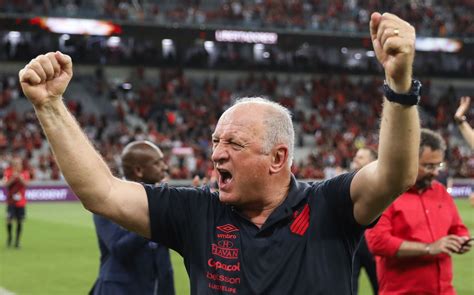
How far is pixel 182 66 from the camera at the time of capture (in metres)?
47.1

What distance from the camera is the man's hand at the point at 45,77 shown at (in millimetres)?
3139

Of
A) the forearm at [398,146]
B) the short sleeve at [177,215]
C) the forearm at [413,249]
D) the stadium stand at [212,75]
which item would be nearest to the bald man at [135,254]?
the forearm at [413,249]

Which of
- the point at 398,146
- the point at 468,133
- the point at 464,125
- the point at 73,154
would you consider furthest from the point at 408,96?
the point at 464,125

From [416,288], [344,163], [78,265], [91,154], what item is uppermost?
[91,154]

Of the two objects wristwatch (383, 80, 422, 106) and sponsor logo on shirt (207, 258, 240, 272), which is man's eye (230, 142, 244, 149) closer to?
sponsor logo on shirt (207, 258, 240, 272)

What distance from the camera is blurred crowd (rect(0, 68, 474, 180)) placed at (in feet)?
117

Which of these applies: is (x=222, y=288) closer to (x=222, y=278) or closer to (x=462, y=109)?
(x=222, y=278)

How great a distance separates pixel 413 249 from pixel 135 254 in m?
1.73

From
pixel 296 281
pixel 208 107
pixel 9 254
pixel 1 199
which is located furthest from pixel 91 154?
pixel 208 107

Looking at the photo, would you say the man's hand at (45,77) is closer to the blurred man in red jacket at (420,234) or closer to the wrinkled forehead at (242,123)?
the wrinkled forehead at (242,123)

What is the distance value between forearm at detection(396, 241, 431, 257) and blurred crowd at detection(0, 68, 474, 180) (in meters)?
26.5

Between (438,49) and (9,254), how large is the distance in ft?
116

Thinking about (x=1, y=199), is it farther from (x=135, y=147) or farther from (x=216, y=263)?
(x=216, y=263)

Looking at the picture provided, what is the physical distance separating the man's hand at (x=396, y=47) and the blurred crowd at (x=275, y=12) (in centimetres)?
3775
